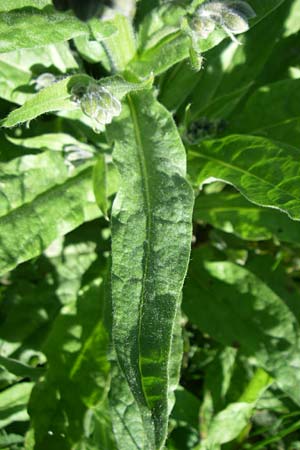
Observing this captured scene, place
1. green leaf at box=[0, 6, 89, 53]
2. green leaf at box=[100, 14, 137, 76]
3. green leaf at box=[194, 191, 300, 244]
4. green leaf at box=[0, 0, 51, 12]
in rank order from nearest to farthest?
green leaf at box=[0, 6, 89, 53]
green leaf at box=[0, 0, 51, 12]
green leaf at box=[100, 14, 137, 76]
green leaf at box=[194, 191, 300, 244]

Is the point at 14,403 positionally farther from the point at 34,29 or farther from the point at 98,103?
the point at 34,29

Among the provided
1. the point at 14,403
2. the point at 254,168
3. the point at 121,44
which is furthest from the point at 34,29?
the point at 14,403

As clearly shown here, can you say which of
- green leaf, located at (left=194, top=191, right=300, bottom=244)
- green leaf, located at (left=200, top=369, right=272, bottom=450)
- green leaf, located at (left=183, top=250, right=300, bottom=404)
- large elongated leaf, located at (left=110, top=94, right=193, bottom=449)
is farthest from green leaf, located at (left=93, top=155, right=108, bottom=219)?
green leaf, located at (left=200, top=369, right=272, bottom=450)

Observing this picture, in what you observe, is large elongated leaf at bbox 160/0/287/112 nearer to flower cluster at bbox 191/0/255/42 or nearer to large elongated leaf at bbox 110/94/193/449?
large elongated leaf at bbox 110/94/193/449

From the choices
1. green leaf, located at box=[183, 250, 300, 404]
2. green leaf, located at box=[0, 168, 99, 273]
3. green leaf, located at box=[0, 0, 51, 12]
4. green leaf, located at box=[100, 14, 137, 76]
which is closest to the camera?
green leaf, located at box=[0, 0, 51, 12]

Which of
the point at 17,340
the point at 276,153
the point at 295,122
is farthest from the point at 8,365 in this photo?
the point at 295,122
